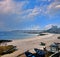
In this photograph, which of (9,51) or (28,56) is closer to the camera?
(28,56)

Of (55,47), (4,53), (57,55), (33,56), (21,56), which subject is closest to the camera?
(57,55)

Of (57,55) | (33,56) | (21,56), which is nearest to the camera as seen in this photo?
(57,55)

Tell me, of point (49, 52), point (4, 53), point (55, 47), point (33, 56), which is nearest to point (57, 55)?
point (33, 56)

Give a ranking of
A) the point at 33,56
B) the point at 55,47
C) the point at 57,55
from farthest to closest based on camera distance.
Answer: the point at 55,47, the point at 33,56, the point at 57,55

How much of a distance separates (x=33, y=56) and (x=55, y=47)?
8.05 meters

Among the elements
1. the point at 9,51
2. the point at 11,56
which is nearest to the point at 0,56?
the point at 11,56

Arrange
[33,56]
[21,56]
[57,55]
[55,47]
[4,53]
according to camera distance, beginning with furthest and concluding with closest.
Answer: [4,53] → [55,47] → [21,56] → [33,56] → [57,55]

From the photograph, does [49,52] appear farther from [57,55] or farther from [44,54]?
[57,55]

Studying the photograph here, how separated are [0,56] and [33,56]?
8.49m

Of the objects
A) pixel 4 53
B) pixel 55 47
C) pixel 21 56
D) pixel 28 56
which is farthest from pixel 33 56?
pixel 4 53

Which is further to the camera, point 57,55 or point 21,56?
point 21,56

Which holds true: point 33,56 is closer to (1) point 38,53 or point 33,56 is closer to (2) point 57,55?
(1) point 38,53

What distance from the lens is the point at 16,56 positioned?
37.9 meters

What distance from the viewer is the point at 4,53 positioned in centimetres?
4256
